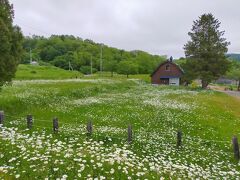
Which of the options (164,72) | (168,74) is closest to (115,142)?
(168,74)

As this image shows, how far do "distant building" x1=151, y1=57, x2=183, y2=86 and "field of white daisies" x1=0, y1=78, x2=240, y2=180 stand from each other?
160ft

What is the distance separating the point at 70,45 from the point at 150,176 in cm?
17993

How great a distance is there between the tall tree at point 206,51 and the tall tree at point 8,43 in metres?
48.2

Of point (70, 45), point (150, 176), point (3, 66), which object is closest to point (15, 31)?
point (3, 66)

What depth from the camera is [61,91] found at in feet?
135

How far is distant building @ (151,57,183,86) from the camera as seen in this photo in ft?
272

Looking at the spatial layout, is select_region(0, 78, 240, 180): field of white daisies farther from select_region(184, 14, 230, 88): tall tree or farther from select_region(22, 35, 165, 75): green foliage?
select_region(22, 35, 165, 75): green foliage

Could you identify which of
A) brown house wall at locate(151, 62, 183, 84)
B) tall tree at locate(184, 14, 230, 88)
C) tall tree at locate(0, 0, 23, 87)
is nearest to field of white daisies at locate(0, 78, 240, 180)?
tall tree at locate(0, 0, 23, 87)

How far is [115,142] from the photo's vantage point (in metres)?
17.4

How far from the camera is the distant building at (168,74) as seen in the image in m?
82.9

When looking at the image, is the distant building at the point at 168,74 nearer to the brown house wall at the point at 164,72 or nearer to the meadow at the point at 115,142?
the brown house wall at the point at 164,72

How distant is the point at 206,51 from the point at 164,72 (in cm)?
2318

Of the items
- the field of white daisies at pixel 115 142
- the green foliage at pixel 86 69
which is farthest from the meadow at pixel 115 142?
the green foliage at pixel 86 69

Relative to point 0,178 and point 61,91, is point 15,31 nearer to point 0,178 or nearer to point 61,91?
point 0,178
